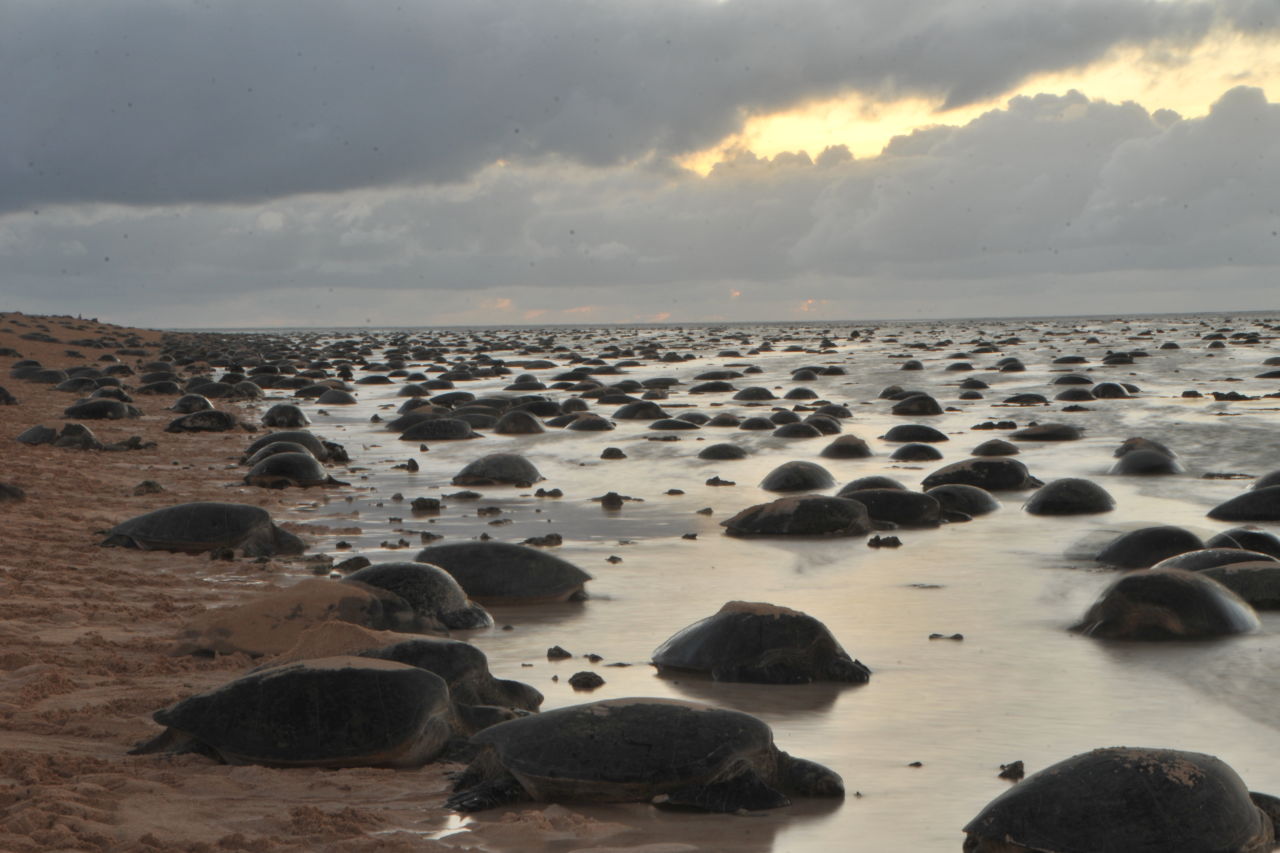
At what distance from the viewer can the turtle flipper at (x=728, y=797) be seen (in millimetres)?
4441

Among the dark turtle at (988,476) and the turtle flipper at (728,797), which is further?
the dark turtle at (988,476)

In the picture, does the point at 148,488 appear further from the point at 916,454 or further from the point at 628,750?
the point at 628,750

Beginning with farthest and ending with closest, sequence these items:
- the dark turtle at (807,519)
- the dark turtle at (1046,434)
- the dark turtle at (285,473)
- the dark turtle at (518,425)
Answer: the dark turtle at (518,425) → the dark turtle at (1046,434) → the dark turtle at (285,473) → the dark turtle at (807,519)

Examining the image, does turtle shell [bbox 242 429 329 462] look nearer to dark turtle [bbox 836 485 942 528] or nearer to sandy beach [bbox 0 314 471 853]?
sandy beach [bbox 0 314 471 853]

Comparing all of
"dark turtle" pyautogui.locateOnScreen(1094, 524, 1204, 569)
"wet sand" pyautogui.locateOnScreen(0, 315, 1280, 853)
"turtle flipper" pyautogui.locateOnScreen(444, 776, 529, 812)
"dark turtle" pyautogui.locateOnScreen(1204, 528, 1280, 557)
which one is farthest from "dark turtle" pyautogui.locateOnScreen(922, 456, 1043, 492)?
"turtle flipper" pyautogui.locateOnScreen(444, 776, 529, 812)

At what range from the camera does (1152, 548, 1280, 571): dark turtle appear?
7855mm

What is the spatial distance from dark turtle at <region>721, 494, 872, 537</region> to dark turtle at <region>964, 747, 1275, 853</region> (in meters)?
6.22

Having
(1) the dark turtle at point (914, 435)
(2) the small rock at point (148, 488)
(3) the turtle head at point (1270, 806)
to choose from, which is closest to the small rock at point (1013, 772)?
(3) the turtle head at point (1270, 806)

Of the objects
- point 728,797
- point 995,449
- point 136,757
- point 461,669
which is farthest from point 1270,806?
point 995,449

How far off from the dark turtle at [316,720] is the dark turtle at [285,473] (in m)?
8.52

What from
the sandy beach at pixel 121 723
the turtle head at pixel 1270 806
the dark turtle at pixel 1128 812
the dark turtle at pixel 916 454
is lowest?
the sandy beach at pixel 121 723

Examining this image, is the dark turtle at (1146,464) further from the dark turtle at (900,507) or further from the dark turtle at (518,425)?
the dark turtle at (518,425)

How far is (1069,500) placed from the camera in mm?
11375

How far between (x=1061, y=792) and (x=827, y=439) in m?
13.9
